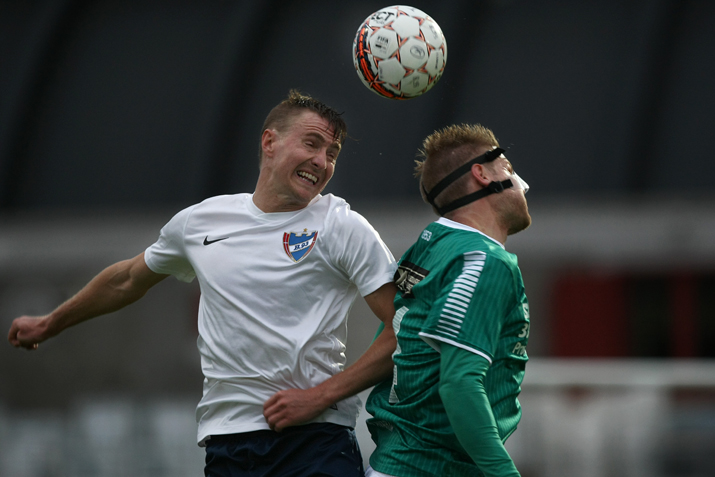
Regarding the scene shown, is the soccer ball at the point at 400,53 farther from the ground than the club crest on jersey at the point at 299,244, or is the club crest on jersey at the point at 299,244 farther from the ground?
the soccer ball at the point at 400,53

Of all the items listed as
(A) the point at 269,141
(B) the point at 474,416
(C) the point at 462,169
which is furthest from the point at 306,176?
(B) the point at 474,416

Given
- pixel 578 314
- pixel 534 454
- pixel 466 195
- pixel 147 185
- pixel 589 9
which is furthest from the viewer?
pixel 147 185

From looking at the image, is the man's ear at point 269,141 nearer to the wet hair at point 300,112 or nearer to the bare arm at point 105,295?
the wet hair at point 300,112

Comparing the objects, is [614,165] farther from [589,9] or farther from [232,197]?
[232,197]

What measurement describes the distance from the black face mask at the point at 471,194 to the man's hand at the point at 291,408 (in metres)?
1.09

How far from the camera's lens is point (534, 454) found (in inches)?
329

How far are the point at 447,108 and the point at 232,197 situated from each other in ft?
27.6

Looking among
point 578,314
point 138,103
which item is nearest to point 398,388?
point 578,314

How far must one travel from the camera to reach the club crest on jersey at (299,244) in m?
4.05

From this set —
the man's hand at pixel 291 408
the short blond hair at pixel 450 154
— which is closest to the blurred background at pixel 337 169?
the man's hand at pixel 291 408

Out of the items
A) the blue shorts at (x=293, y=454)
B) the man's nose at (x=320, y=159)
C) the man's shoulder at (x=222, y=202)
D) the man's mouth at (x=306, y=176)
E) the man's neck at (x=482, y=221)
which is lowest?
the blue shorts at (x=293, y=454)

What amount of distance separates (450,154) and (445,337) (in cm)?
103

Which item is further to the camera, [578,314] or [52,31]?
[52,31]

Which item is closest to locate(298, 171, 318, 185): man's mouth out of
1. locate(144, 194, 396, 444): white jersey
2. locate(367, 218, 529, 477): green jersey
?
locate(144, 194, 396, 444): white jersey
